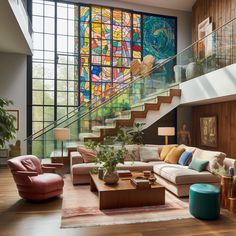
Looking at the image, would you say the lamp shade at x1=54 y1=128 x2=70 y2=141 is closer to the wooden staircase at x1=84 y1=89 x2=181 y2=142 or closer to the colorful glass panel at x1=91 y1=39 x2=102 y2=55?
the wooden staircase at x1=84 y1=89 x2=181 y2=142

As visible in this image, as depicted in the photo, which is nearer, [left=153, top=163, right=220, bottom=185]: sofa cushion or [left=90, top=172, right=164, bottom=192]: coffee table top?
[left=90, top=172, right=164, bottom=192]: coffee table top

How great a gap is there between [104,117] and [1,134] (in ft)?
9.79

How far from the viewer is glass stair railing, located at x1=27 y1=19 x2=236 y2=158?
641cm

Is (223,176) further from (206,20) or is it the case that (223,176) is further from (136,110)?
(206,20)

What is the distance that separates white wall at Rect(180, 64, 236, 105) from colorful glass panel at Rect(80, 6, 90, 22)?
15.6 ft

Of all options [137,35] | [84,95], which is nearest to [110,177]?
[84,95]

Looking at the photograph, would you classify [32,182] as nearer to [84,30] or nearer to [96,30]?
[84,30]

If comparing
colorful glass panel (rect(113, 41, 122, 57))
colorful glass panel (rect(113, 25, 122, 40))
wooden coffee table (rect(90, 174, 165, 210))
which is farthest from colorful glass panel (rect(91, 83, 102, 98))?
wooden coffee table (rect(90, 174, 165, 210))

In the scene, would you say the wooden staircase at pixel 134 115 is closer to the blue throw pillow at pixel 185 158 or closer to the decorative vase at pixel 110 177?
the blue throw pillow at pixel 185 158

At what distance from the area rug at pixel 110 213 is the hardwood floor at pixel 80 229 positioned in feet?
0.41

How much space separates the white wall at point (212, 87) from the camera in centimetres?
542

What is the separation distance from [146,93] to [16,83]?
4.58 meters

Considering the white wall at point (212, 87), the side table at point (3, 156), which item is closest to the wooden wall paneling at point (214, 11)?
the white wall at point (212, 87)

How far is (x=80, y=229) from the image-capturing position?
3.10 metres
